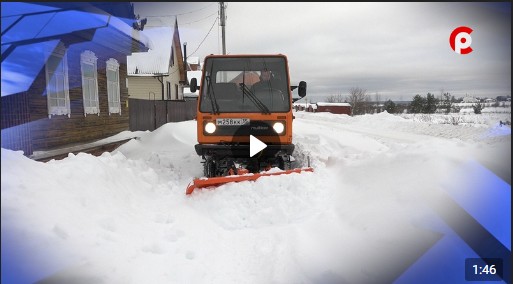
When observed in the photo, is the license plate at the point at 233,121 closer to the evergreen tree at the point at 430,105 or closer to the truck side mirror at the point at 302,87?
the truck side mirror at the point at 302,87

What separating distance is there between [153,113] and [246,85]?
1040 centimetres

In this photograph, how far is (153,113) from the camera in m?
15.6

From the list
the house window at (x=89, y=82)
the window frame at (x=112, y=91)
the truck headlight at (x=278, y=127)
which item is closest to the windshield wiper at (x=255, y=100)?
the truck headlight at (x=278, y=127)

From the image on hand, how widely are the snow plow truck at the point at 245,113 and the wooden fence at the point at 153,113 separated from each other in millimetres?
7750

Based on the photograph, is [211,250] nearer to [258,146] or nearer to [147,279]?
[147,279]

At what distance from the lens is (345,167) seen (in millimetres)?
5402

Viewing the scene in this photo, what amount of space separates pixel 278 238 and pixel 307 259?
60 cm

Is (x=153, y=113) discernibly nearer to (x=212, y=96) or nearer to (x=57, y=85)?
(x=57, y=85)

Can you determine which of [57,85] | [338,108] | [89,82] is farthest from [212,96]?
[338,108]

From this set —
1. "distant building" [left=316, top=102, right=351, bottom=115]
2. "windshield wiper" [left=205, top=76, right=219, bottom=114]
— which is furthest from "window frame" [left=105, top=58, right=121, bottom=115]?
"distant building" [left=316, top=102, right=351, bottom=115]

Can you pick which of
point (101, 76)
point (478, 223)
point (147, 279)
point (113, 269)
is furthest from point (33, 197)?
point (101, 76)

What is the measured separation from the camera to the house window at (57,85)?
7089mm

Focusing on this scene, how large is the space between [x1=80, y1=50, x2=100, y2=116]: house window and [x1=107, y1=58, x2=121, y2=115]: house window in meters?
1.06

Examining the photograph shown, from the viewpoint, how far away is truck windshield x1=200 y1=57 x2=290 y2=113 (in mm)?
6188
